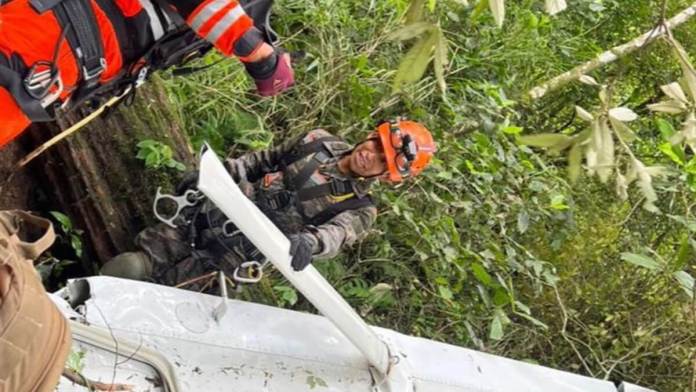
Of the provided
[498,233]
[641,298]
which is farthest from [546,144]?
[641,298]

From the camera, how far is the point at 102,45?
7.87 feet

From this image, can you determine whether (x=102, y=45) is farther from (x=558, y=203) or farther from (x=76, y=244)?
Result: (x=558, y=203)

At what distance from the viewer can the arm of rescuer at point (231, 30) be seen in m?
2.33

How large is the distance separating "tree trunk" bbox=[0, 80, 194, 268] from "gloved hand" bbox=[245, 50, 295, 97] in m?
1.11

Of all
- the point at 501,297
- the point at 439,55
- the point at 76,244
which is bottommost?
the point at 501,297

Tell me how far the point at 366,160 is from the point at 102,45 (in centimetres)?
139

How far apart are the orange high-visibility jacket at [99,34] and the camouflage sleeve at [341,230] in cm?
101

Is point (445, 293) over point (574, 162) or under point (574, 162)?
under

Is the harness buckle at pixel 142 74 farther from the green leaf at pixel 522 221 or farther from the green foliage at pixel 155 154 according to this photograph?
the green leaf at pixel 522 221

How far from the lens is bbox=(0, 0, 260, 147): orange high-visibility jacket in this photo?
7.31 feet

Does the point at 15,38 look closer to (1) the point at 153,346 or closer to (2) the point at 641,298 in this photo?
(1) the point at 153,346

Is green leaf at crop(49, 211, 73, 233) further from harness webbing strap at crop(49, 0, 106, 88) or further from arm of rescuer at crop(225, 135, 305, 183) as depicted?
harness webbing strap at crop(49, 0, 106, 88)

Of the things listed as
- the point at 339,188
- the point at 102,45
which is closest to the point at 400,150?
the point at 339,188

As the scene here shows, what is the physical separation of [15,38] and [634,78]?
5038 millimetres
